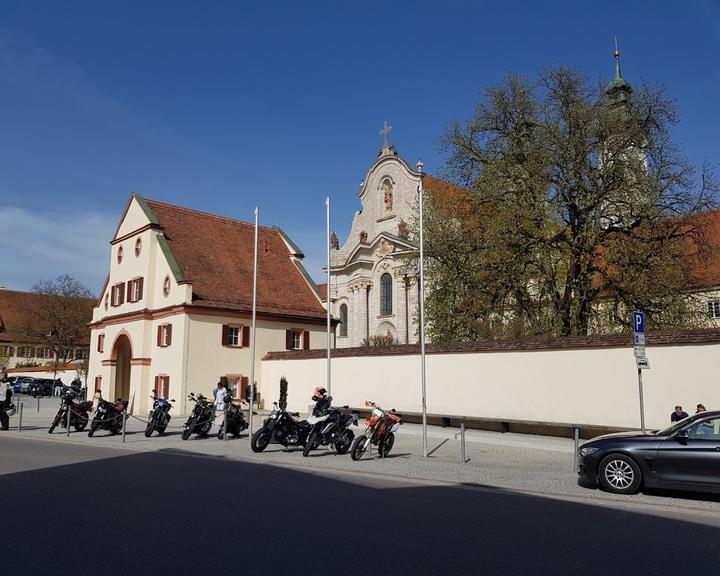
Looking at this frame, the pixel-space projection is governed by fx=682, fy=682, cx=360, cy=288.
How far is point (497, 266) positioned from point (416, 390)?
5679mm

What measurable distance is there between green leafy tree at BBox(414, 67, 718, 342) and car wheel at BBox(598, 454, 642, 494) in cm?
1429

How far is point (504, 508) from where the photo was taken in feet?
31.3

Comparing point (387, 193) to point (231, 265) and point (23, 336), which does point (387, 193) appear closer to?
point (231, 265)

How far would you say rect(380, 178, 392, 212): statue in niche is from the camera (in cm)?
5757

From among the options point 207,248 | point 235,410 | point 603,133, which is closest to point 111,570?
point 235,410

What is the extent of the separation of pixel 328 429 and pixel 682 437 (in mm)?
8083

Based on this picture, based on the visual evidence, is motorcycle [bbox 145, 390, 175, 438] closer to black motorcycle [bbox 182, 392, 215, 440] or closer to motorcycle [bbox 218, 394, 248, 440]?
black motorcycle [bbox 182, 392, 215, 440]

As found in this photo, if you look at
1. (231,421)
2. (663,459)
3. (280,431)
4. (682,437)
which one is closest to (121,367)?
(231,421)

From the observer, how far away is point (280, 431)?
16.9 metres

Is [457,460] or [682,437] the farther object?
[457,460]

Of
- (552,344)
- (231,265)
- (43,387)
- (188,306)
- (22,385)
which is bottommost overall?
(43,387)

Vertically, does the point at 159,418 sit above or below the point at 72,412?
below

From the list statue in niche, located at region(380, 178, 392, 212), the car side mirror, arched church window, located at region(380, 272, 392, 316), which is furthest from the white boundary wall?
statue in niche, located at region(380, 178, 392, 212)

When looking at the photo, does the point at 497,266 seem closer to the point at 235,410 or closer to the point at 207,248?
the point at 235,410
